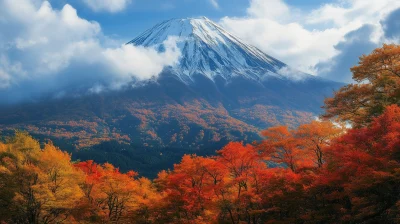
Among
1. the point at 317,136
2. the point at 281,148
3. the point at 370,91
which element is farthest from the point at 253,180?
the point at 370,91

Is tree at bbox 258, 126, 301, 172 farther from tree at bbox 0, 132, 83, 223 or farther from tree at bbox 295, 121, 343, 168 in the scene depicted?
tree at bbox 0, 132, 83, 223

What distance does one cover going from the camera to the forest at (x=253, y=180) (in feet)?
91.9

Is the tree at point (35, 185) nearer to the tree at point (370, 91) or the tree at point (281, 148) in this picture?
the tree at point (281, 148)

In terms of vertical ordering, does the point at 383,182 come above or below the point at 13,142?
below

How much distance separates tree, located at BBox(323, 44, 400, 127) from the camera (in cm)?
3266

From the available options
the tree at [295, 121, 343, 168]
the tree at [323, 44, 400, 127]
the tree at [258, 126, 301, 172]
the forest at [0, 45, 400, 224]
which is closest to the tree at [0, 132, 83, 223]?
the forest at [0, 45, 400, 224]

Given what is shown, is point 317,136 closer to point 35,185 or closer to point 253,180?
point 253,180

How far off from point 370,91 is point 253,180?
54.0ft

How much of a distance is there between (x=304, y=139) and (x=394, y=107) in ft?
43.1

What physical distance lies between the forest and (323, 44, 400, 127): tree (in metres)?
0.11

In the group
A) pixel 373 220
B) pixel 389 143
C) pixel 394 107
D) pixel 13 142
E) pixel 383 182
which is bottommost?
pixel 373 220

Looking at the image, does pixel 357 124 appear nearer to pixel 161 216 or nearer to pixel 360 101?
pixel 360 101

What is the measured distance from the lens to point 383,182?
74.8 ft

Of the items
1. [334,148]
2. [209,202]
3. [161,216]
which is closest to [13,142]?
[161,216]
